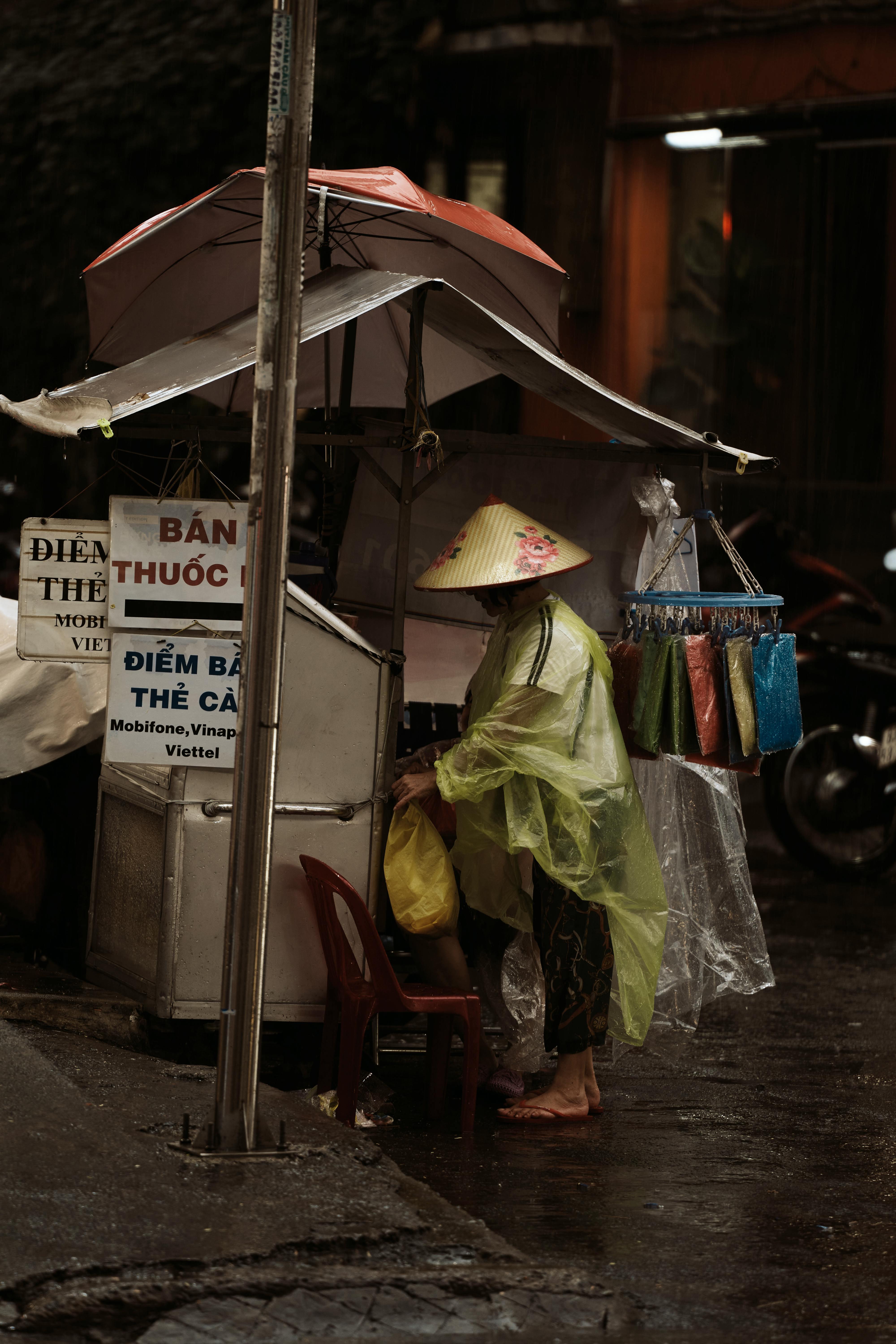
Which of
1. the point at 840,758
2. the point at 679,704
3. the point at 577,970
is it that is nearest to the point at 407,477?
Result: the point at 679,704

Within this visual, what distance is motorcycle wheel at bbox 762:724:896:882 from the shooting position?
9234mm

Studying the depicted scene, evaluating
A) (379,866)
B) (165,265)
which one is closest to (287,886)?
(379,866)

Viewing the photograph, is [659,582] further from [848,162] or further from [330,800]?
[848,162]

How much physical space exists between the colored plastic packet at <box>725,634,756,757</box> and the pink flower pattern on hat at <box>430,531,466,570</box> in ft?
2.96

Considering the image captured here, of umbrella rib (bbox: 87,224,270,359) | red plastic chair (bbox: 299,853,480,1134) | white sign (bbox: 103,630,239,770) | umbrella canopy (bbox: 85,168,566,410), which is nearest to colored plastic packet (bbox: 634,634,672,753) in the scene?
red plastic chair (bbox: 299,853,480,1134)

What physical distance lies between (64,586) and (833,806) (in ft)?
18.9

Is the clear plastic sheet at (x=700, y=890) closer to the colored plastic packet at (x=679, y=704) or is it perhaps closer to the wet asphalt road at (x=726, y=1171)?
the wet asphalt road at (x=726, y=1171)

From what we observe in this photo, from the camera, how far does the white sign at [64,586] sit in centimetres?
469

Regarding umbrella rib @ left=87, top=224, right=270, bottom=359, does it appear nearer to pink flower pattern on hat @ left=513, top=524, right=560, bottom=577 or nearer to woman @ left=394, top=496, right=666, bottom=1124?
woman @ left=394, top=496, right=666, bottom=1124

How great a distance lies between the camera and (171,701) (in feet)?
15.4

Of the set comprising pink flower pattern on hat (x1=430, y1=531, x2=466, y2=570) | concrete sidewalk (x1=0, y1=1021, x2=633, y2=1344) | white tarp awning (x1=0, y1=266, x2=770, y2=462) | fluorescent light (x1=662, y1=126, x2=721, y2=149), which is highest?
fluorescent light (x1=662, y1=126, x2=721, y2=149)

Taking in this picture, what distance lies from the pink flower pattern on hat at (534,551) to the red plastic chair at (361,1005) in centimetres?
110

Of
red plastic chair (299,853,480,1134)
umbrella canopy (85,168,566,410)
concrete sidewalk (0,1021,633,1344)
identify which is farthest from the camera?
umbrella canopy (85,168,566,410)

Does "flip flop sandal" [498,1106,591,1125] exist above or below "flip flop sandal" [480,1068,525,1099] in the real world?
below
